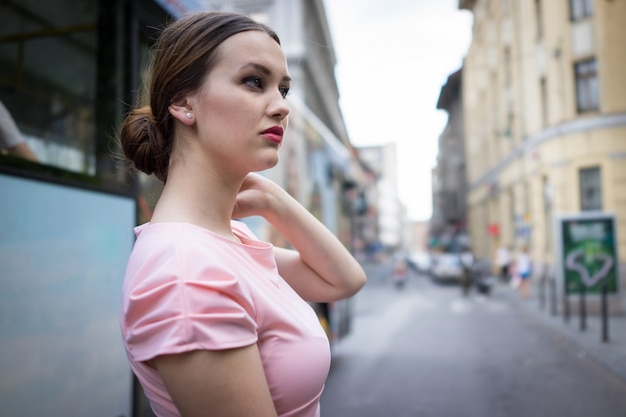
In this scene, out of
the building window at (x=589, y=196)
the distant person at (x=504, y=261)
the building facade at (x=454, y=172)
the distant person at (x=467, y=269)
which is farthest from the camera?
the building facade at (x=454, y=172)

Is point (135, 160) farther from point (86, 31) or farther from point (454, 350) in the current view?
point (454, 350)

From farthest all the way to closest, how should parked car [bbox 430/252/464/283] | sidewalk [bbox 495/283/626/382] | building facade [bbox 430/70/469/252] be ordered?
1. building facade [bbox 430/70/469/252]
2. parked car [bbox 430/252/464/283]
3. sidewalk [bbox 495/283/626/382]

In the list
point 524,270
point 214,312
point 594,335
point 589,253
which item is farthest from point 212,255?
point 524,270

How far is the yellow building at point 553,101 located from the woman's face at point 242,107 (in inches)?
151

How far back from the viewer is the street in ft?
17.2

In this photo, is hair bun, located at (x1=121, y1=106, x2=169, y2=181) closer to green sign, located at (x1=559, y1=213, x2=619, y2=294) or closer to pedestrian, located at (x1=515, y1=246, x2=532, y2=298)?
green sign, located at (x1=559, y1=213, x2=619, y2=294)

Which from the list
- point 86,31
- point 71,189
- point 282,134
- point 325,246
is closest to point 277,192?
point 325,246

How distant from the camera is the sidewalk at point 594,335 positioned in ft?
22.7

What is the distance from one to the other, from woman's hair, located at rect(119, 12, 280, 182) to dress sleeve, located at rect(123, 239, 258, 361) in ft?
1.28

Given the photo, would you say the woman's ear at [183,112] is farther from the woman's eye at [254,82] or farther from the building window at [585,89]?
the building window at [585,89]

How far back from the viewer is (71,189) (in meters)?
2.72

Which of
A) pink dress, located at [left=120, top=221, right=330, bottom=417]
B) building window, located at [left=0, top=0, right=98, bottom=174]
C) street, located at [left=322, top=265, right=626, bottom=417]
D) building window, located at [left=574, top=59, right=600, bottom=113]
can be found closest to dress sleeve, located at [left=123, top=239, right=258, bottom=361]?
pink dress, located at [left=120, top=221, right=330, bottom=417]

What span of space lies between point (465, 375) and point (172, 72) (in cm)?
656

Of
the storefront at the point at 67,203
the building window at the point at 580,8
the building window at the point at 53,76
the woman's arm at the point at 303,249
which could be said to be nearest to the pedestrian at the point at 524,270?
the building window at the point at 580,8
